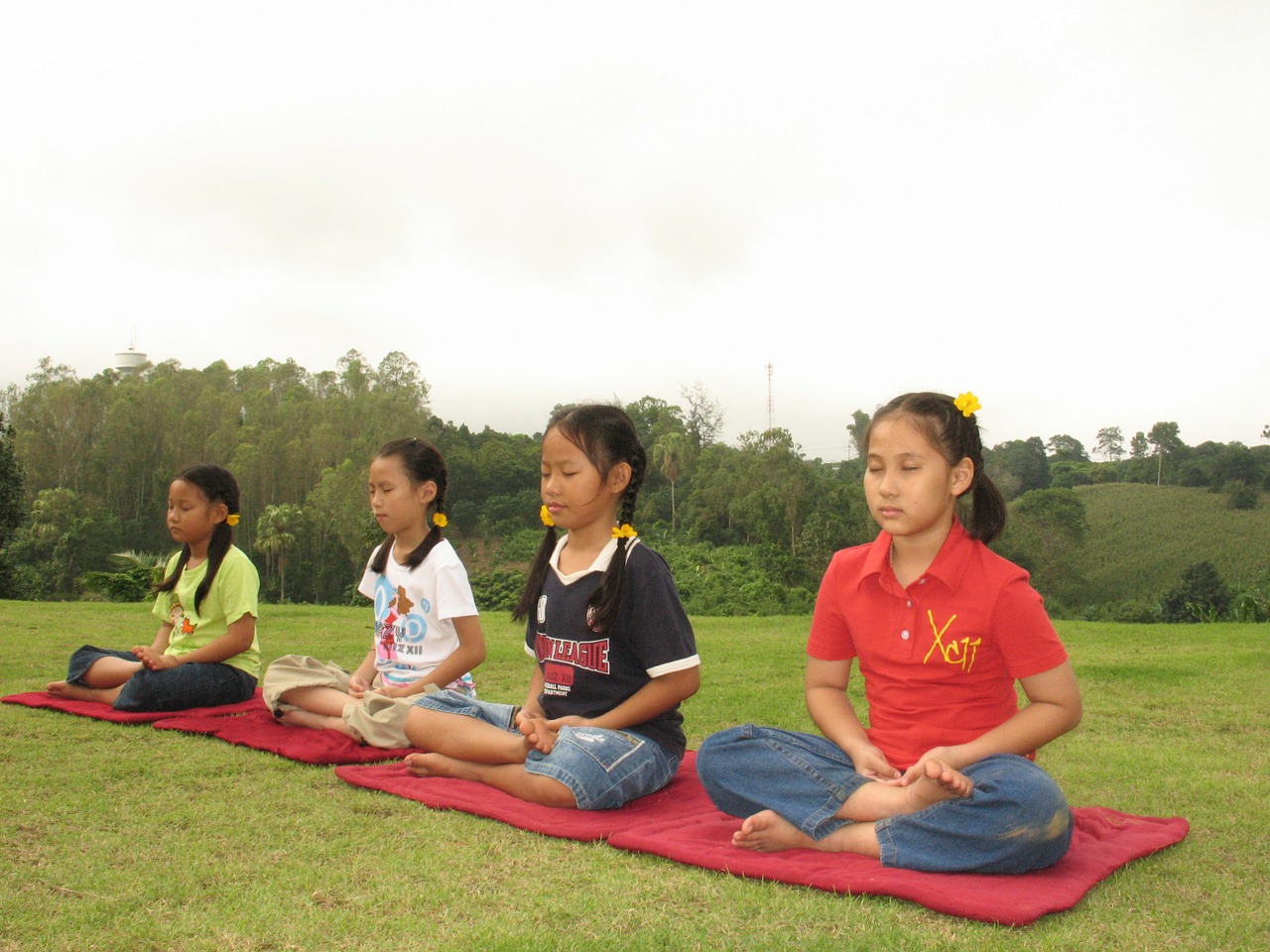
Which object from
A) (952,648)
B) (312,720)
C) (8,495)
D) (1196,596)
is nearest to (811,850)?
(952,648)

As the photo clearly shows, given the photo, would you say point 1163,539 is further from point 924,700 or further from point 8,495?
point 924,700

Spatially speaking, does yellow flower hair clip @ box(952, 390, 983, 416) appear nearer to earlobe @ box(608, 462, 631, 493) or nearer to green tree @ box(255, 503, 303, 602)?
earlobe @ box(608, 462, 631, 493)

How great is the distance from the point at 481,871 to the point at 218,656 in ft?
9.94

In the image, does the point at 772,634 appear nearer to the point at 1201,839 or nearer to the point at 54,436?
the point at 1201,839

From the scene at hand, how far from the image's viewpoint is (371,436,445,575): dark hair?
15.1 feet

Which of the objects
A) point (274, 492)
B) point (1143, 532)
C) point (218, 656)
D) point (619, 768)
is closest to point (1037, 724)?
point (619, 768)

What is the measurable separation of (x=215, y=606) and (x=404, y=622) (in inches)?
50.2

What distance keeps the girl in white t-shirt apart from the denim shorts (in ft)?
3.36

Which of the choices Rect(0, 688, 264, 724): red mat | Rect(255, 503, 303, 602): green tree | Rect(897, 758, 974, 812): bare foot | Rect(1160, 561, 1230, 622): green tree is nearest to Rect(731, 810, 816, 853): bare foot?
Rect(897, 758, 974, 812): bare foot

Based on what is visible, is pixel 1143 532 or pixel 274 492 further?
pixel 274 492

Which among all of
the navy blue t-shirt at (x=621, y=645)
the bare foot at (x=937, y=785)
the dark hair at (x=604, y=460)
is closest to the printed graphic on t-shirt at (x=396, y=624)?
the dark hair at (x=604, y=460)

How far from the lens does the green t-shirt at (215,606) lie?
16.9 feet

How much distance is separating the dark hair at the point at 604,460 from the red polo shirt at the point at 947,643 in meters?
0.83

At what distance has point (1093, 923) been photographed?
Answer: 2.26 metres
